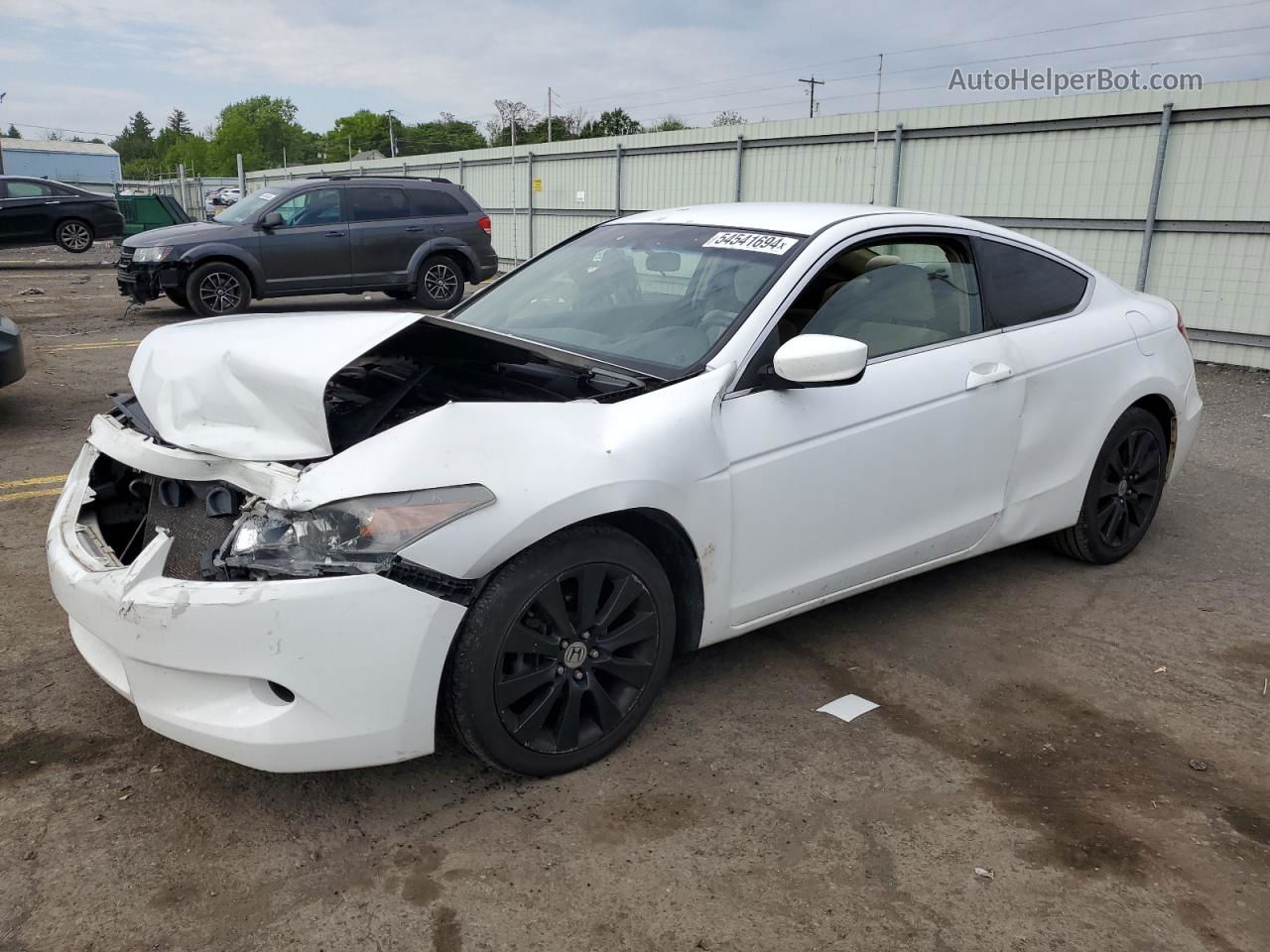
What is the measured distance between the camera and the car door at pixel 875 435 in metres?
3.18

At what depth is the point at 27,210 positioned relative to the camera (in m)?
20.9

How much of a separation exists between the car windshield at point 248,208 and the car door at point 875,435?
1132 centimetres

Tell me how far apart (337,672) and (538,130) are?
70823 mm

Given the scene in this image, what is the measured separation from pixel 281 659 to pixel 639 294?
6.46 feet

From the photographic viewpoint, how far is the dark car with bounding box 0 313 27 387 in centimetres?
672

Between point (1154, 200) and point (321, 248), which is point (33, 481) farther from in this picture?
point (1154, 200)

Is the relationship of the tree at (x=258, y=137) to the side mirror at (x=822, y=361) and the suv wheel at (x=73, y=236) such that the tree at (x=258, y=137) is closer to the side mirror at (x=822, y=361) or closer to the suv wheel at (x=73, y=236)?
the suv wheel at (x=73, y=236)

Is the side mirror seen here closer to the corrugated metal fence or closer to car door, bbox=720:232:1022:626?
car door, bbox=720:232:1022:626

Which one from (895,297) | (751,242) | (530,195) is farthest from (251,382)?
(530,195)

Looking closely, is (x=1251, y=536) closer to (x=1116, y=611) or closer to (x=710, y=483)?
(x=1116, y=611)

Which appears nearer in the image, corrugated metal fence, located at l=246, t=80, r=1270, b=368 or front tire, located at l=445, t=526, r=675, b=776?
front tire, located at l=445, t=526, r=675, b=776

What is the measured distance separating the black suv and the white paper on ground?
11470 millimetres

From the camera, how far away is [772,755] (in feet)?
10.1

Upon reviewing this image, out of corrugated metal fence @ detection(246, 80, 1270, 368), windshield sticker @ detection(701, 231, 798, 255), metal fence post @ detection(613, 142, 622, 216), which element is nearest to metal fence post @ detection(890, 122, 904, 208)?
corrugated metal fence @ detection(246, 80, 1270, 368)
